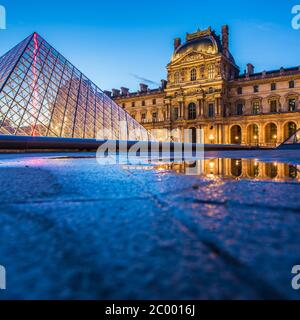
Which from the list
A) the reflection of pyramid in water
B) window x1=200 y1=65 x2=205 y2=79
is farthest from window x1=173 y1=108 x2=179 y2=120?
the reflection of pyramid in water

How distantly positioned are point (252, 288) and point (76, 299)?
23 centimetres

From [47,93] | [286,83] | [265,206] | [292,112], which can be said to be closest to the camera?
[265,206]

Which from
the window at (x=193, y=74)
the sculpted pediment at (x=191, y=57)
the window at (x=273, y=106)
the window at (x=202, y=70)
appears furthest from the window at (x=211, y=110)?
the window at (x=273, y=106)

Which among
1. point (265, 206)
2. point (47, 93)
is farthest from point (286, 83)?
point (265, 206)

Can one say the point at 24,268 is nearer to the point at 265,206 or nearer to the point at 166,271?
Answer: the point at 166,271

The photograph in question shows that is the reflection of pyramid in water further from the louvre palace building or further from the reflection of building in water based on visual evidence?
the louvre palace building

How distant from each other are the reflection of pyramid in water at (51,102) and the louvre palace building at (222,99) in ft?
67.2

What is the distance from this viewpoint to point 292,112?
2752 centimetres

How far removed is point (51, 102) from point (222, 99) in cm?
2565

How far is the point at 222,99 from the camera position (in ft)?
103

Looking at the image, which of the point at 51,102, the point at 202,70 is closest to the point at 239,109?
the point at 202,70

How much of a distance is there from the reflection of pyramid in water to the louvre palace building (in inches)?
807

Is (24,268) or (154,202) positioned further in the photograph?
(154,202)

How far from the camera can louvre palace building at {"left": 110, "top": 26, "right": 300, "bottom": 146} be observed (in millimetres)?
29484
